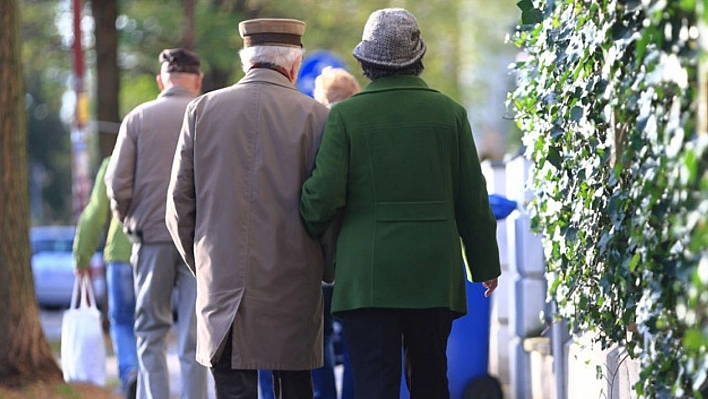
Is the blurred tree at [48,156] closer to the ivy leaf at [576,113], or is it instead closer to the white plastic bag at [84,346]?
the white plastic bag at [84,346]

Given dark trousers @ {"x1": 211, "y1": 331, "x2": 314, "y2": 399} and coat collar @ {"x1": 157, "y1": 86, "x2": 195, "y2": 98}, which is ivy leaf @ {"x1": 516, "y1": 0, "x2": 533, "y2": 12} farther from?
coat collar @ {"x1": 157, "y1": 86, "x2": 195, "y2": 98}

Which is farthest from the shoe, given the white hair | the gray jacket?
the white hair

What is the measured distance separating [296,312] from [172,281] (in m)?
2.00

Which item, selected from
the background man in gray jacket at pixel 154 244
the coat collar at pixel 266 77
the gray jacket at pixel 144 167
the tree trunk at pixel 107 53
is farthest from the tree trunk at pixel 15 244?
the tree trunk at pixel 107 53

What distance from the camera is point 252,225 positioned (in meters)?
5.87

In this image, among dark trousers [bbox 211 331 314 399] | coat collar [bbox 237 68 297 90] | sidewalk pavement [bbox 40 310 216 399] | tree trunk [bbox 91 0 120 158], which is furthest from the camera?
tree trunk [bbox 91 0 120 158]

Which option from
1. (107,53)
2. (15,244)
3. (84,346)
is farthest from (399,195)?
(107,53)

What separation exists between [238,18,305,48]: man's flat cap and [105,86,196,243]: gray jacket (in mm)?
1759

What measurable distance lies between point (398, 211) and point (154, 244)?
2.60 metres

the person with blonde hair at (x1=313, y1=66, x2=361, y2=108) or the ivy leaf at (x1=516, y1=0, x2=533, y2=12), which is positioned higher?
the ivy leaf at (x1=516, y1=0, x2=533, y2=12)

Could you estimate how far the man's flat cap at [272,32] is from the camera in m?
6.13

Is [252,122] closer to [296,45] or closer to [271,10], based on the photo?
[296,45]

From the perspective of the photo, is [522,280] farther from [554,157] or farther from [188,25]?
[188,25]

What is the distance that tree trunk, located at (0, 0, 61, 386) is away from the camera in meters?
9.45
